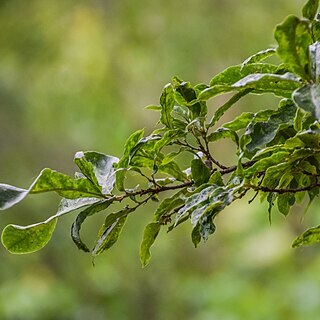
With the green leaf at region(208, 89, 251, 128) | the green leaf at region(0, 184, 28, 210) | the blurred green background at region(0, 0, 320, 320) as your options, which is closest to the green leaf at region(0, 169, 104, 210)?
the green leaf at region(0, 184, 28, 210)

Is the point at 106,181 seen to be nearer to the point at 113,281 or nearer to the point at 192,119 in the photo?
the point at 192,119

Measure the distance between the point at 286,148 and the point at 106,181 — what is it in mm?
136

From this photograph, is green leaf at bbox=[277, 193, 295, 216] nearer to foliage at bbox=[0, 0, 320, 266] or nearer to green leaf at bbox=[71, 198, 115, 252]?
foliage at bbox=[0, 0, 320, 266]

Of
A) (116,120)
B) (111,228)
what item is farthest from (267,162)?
(116,120)

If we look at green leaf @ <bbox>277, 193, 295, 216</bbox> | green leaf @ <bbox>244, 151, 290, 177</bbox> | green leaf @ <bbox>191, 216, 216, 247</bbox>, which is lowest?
green leaf @ <bbox>191, 216, 216, 247</bbox>

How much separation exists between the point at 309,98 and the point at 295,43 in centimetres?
3

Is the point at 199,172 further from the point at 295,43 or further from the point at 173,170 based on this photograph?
the point at 295,43

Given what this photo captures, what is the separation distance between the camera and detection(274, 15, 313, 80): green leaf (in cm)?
39

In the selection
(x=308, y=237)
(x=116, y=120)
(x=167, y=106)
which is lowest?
(x=308, y=237)

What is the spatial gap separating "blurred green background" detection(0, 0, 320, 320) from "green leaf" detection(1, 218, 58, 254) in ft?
6.71

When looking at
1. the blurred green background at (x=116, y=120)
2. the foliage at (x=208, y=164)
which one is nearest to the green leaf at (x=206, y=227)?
the foliage at (x=208, y=164)

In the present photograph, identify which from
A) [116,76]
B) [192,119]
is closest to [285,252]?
[116,76]

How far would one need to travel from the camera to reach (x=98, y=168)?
1.76 feet

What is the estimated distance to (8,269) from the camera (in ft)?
8.87
